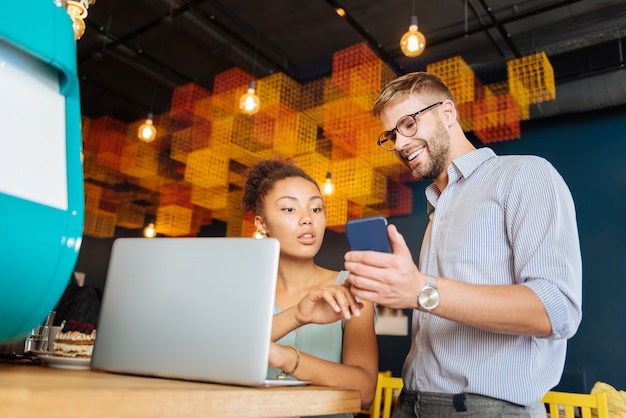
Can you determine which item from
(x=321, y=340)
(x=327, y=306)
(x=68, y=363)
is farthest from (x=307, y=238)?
(x=68, y=363)

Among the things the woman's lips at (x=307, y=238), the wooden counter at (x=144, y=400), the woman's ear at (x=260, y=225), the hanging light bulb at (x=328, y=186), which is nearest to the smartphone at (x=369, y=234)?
the wooden counter at (x=144, y=400)

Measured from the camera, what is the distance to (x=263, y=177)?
78.2 inches

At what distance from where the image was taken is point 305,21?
14.7ft

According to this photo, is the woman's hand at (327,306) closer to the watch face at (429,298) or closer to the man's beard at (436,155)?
the watch face at (429,298)

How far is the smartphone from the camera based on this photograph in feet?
3.01

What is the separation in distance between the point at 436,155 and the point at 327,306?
0.67 metres

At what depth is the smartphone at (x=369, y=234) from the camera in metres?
0.92

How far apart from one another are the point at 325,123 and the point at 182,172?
9.09 ft

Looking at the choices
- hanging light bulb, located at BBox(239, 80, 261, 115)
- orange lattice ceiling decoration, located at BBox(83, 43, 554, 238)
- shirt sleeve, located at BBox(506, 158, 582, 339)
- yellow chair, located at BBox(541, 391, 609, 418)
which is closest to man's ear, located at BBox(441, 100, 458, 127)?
shirt sleeve, located at BBox(506, 158, 582, 339)

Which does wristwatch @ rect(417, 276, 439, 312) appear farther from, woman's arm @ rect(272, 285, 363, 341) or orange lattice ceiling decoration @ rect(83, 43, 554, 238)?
orange lattice ceiling decoration @ rect(83, 43, 554, 238)

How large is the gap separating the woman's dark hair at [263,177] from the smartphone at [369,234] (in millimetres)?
926

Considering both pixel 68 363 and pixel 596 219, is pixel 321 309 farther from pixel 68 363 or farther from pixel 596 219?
pixel 596 219

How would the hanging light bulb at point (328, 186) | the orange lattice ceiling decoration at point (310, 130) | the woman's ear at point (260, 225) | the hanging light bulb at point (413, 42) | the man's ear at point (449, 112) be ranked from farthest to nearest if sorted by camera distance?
the hanging light bulb at point (328, 186) < the orange lattice ceiling decoration at point (310, 130) < the hanging light bulb at point (413, 42) < the woman's ear at point (260, 225) < the man's ear at point (449, 112)

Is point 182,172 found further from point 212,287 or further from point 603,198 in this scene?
point 212,287
